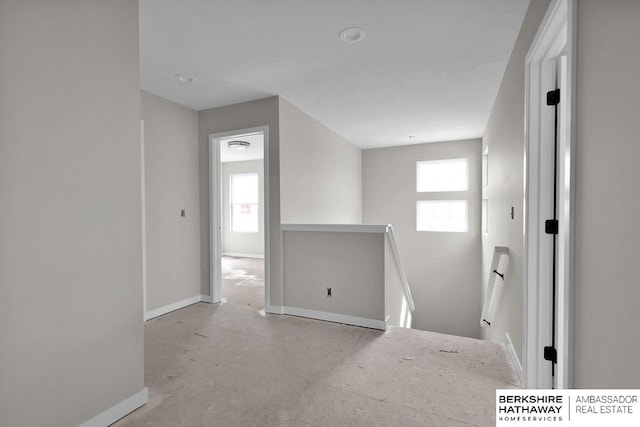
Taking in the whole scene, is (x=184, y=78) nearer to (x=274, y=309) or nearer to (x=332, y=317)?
(x=274, y=309)

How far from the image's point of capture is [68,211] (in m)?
1.56

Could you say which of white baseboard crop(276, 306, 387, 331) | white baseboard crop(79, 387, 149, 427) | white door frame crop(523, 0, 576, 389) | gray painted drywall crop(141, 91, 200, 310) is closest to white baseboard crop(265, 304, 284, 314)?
white baseboard crop(276, 306, 387, 331)

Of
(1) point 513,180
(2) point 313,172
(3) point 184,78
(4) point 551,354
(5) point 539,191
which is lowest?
(4) point 551,354

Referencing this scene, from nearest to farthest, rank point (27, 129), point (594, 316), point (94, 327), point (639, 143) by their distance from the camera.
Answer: point (639, 143), point (594, 316), point (27, 129), point (94, 327)

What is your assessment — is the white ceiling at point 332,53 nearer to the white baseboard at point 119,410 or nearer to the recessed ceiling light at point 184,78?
the recessed ceiling light at point 184,78

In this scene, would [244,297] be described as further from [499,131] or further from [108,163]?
[499,131]

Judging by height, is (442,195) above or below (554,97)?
Result: below

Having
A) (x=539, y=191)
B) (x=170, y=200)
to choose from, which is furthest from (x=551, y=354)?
(x=170, y=200)

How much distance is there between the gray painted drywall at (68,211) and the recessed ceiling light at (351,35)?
139 centimetres

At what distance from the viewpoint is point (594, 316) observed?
1.05m

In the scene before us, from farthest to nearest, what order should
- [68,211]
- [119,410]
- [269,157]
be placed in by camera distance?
[269,157]
[119,410]
[68,211]

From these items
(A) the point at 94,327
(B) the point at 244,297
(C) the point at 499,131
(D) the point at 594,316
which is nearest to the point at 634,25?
(D) the point at 594,316

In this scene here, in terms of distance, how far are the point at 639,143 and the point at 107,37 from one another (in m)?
2.38

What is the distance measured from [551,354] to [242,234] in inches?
297
